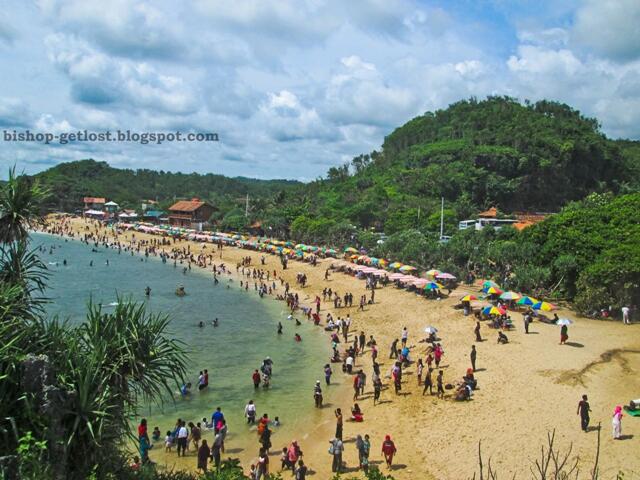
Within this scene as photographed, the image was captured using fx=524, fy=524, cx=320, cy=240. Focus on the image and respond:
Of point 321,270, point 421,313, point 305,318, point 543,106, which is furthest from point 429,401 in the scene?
point 543,106

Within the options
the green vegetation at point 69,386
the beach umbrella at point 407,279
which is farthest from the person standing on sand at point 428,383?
the beach umbrella at point 407,279

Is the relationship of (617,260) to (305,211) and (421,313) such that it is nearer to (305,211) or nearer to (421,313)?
(421,313)

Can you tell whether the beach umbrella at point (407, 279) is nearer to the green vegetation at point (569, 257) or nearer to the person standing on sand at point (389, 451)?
the green vegetation at point (569, 257)

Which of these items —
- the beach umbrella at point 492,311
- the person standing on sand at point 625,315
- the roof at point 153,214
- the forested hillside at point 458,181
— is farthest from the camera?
the roof at point 153,214

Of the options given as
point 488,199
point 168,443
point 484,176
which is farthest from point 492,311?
point 484,176

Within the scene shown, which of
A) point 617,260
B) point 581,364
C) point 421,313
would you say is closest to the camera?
point 581,364
